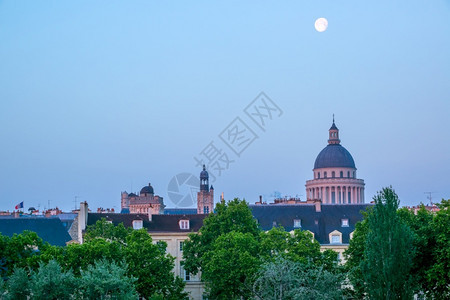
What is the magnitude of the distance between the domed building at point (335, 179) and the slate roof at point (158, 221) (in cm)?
8965

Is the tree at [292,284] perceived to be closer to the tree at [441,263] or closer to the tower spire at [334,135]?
the tree at [441,263]

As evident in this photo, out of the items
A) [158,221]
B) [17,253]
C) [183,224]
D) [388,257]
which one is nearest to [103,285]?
[17,253]

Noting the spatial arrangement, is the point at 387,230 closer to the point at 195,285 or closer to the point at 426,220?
the point at 426,220

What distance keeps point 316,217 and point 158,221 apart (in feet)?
62.2

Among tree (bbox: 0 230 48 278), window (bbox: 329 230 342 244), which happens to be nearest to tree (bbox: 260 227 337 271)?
tree (bbox: 0 230 48 278)

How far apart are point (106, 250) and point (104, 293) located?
13.1 m

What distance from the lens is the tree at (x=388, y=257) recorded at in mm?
49469

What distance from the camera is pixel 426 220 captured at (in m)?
57.8

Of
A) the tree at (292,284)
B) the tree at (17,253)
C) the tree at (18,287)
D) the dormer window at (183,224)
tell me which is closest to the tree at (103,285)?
the tree at (18,287)

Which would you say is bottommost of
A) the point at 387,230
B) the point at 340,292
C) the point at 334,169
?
the point at 340,292

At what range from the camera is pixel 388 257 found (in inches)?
1946

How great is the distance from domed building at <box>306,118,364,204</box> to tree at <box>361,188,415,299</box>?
13139 cm

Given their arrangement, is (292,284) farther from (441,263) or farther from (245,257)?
(245,257)

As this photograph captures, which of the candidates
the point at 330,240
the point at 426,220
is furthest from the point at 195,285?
the point at 426,220
